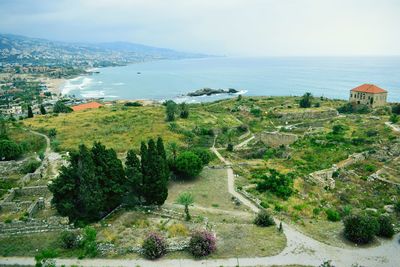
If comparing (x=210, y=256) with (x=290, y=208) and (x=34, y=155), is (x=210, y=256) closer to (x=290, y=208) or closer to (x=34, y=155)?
(x=290, y=208)

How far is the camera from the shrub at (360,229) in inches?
906

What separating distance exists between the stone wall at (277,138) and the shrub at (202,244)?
37.9 m

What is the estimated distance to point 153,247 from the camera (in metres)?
20.6

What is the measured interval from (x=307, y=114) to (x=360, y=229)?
54.7 meters

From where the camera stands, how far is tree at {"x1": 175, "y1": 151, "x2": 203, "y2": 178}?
36125 millimetres

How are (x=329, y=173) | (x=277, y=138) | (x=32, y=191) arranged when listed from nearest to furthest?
1. (x=32, y=191)
2. (x=329, y=173)
3. (x=277, y=138)

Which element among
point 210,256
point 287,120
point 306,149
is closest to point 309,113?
point 287,120

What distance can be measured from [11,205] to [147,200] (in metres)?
12.0

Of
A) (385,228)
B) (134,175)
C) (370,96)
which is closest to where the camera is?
(385,228)

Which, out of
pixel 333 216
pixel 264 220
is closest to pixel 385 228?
pixel 333 216

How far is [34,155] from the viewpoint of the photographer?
148 ft

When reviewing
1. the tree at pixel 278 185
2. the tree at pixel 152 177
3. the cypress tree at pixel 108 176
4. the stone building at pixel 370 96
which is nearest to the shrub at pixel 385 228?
the tree at pixel 278 185

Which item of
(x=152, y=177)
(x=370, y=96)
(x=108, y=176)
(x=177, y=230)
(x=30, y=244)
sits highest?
(x=370, y=96)

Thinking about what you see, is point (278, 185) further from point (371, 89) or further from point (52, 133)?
point (371, 89)
